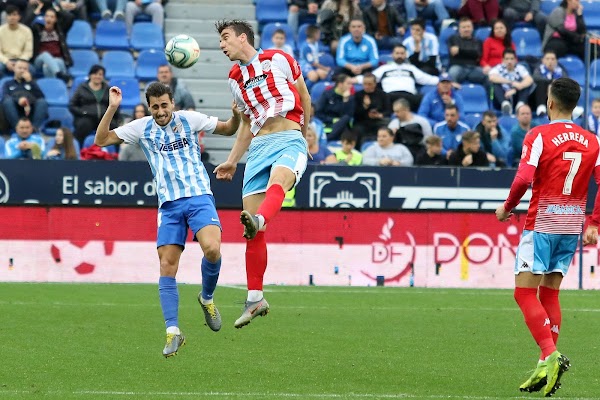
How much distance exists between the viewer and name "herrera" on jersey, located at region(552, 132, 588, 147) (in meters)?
7.93

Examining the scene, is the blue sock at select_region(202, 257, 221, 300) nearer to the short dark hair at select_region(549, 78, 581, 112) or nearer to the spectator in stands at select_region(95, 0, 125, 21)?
the short dark hair at select_region(549, 78, 581, 112)

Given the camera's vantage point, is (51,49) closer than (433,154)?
No

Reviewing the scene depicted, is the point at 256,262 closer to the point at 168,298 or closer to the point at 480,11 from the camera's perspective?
the point at 168,298

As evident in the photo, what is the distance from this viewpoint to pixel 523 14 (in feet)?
74.7

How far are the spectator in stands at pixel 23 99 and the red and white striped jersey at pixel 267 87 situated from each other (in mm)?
10343

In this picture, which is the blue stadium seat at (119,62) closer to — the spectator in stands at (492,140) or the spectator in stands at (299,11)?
the spectator in stands at (299,11)

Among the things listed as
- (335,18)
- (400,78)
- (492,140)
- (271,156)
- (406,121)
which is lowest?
(492,140)

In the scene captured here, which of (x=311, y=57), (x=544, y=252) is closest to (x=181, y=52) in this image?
(x=544, y=252)

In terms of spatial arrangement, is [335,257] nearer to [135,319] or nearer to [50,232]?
[50,232]

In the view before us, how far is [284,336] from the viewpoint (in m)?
10.9

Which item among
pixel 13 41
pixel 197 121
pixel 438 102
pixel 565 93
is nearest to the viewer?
pixel 565 93

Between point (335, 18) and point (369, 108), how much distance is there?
260 cm

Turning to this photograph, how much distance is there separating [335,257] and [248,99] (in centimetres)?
750

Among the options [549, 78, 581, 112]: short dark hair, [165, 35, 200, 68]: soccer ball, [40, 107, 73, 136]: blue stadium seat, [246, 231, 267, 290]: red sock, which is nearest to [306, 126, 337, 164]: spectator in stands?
[40, 107, 73, 136]: blue stadium seat
